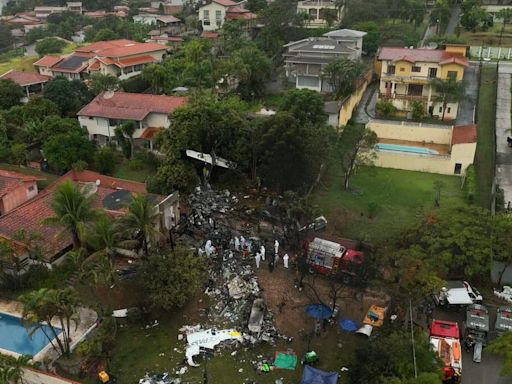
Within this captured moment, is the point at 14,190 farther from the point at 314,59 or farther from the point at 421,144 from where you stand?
the point at 314,59

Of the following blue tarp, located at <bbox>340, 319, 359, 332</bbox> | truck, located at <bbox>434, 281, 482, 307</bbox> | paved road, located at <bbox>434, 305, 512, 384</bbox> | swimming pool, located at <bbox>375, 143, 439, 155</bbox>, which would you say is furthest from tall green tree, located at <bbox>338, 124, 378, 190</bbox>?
paved road, located at <bbox>434, 305, 512, 384</bbox>

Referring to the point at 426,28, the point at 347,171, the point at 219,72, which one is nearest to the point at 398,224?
the point at 347,171

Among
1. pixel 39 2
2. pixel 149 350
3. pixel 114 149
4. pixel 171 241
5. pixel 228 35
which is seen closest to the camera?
pixel 149 350

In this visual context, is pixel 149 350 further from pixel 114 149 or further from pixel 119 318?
pixel 114 149

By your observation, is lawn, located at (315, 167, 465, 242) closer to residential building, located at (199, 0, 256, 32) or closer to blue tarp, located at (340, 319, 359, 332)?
blue tarp, located at (340, 319, 359, 332)

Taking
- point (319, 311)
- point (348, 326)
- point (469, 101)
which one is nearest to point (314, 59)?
point (469, 101)

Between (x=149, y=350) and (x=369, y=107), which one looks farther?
(x=369, y=107)
